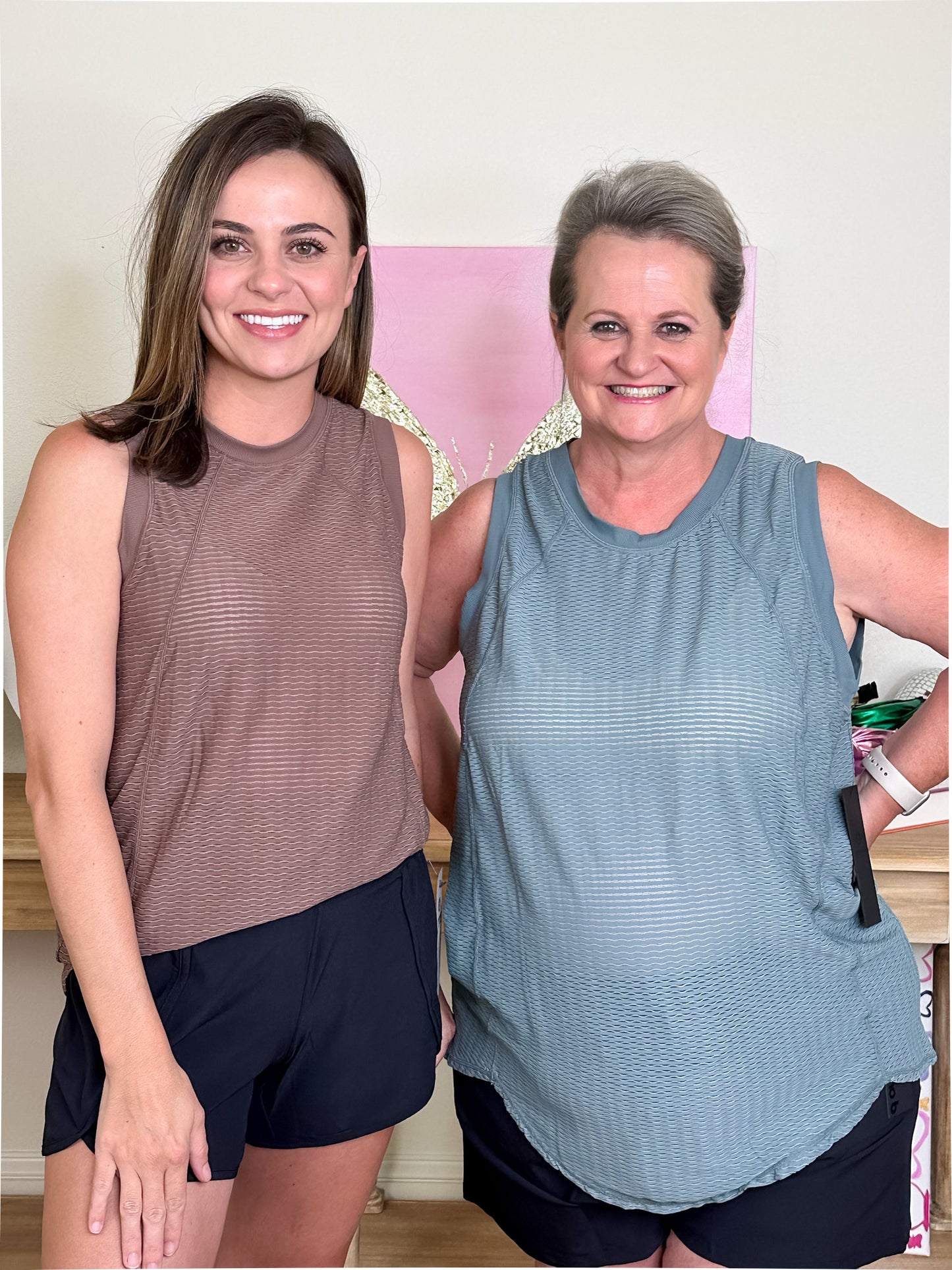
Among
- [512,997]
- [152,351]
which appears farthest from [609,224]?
[512,997]

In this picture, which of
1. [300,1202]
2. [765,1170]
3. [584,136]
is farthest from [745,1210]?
[584,136]

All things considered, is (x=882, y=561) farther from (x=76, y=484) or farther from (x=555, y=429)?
(x=555, y=429)

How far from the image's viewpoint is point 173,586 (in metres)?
1.33

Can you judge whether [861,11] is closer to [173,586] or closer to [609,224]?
[609,224]

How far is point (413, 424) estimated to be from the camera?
9.04ft

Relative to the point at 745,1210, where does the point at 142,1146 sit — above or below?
above

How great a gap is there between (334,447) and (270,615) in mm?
290

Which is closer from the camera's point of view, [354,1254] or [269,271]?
[269,271]

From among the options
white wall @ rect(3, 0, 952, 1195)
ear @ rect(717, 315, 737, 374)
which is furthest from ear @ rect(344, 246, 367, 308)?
white wall @ rect(3, 0, 952, 1195)

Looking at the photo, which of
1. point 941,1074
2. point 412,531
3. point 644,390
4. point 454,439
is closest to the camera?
point 644,390

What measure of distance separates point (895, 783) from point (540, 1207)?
2.48 ft

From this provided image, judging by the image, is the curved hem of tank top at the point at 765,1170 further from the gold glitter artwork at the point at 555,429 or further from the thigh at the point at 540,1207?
the gold glitter artwork at the point at 555,429

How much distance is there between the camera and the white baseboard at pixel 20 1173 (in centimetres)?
303

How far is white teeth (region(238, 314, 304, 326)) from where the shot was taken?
1.43 m
